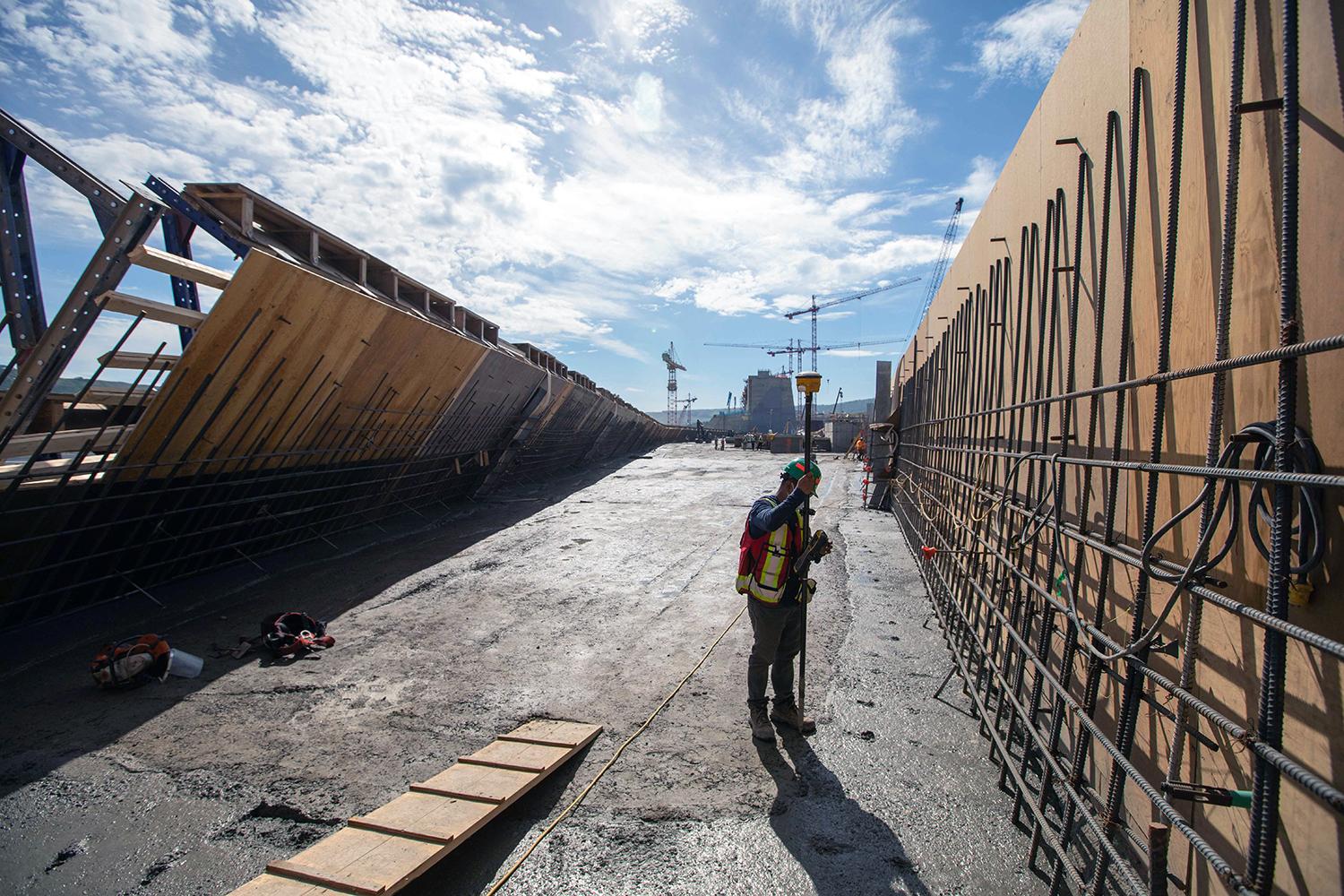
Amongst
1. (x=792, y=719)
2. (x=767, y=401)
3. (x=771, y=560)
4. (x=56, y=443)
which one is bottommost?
(x=792, y=719)

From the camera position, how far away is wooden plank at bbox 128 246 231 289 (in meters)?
5.74

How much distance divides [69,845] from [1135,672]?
16.6ft

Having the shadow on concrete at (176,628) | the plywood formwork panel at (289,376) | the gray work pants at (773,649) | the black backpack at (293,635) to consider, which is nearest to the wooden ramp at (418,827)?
the gray work pants at (773,649)

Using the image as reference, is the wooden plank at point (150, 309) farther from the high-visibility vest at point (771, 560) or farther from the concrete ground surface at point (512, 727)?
the high-visibility vest at point (771, 560)

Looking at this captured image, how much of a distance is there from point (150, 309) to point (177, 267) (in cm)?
44

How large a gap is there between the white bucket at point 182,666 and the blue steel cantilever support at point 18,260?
2.95 m

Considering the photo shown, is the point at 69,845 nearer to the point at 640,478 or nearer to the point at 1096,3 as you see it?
the point at 1096,3

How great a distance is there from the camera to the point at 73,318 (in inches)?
221

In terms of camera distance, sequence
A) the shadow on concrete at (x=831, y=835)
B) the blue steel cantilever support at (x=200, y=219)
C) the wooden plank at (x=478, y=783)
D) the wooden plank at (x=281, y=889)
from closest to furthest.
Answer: the wooden plank at (x=281, y=889), the shadow on concrete at (x=831, y=835), the wooden plank at (x=478, y=783), the blue steel cantilever support at (x=200, y=219)

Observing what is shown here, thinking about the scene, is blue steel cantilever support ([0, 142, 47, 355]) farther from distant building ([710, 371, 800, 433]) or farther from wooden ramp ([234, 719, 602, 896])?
distant building ([710, 371, 800, 433])

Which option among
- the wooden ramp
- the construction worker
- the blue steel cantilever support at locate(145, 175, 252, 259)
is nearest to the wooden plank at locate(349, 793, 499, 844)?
the wooden ramp

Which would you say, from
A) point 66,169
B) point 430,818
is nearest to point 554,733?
point 430,818

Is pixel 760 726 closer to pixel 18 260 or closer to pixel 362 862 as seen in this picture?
pixel 362 862

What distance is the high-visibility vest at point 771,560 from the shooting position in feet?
15.8
